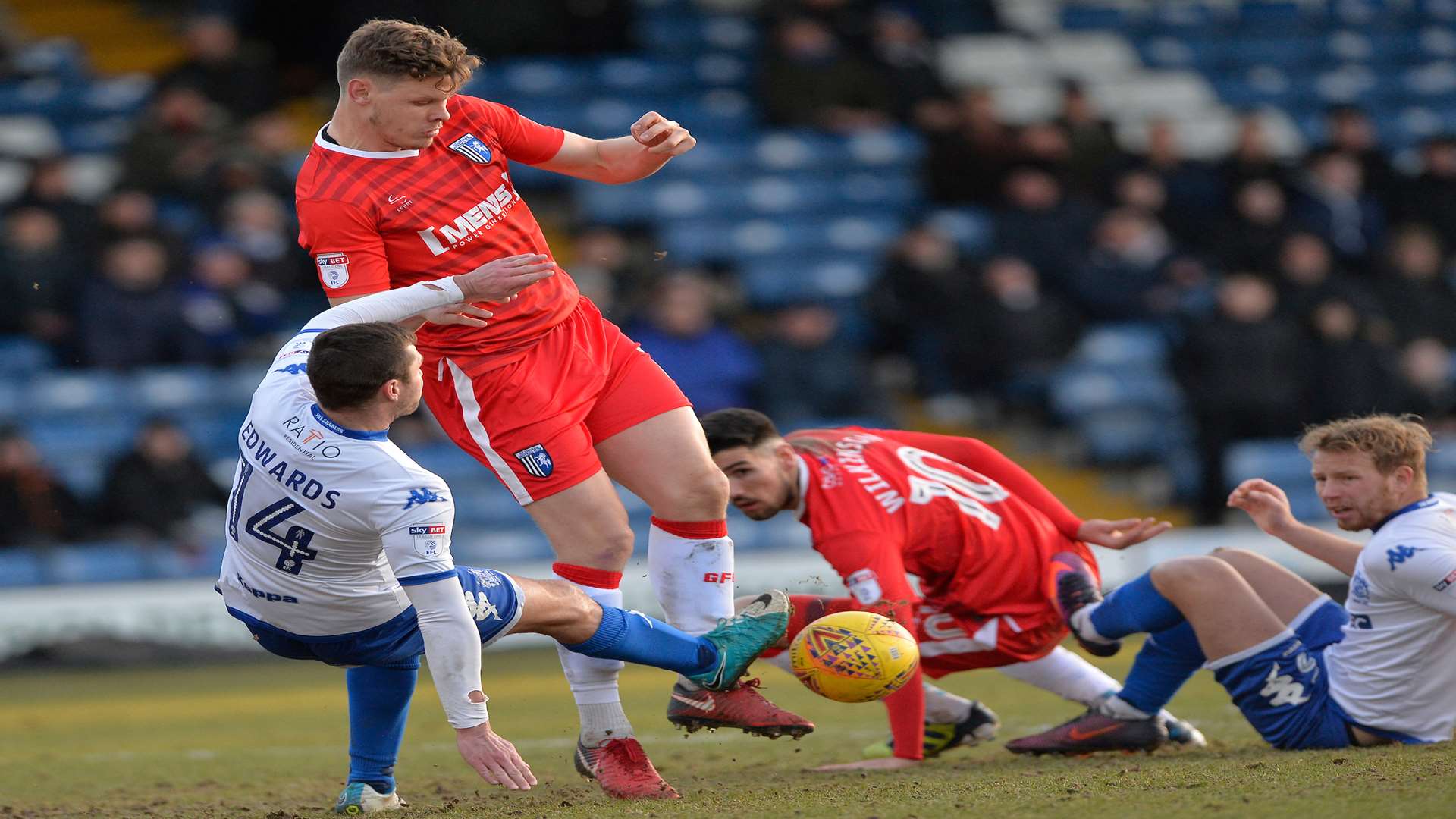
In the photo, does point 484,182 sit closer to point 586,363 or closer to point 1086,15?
point 586,363

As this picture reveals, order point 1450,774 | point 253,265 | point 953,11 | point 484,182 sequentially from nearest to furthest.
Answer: point 1450,774 → point 484,182 → point 253,265 → point 953,11

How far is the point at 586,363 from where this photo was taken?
17.3 ft

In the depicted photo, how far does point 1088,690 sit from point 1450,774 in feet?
5.98

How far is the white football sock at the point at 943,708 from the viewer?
6086mm

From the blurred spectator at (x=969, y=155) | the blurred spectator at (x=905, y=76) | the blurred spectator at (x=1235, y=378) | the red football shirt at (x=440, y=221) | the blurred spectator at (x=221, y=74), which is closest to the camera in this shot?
the red football shirt at (x=440, y=221)

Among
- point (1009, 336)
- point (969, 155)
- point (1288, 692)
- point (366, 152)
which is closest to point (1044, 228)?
point (1009, 336)

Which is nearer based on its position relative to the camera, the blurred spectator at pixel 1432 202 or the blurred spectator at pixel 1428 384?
the blurred spectator at pixel 1428 384

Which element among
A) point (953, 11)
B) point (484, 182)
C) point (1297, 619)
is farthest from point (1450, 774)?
point (953, 11)

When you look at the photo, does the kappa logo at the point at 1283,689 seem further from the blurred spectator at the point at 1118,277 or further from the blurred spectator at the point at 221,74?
the blurred spectator at the point at 221,74

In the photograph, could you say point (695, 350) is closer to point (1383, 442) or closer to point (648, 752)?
point (648, 752)

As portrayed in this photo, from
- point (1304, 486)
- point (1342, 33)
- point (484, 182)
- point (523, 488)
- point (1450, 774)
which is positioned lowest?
point (1304, 486)

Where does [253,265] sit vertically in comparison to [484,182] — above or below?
below

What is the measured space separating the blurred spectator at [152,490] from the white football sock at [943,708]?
632 cm

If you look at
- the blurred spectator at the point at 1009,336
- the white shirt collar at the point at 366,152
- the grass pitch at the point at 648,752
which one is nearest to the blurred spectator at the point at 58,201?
the grass pitch at the point at 648,752
